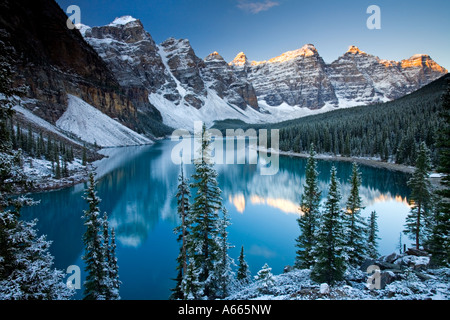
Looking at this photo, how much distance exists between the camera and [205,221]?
12312 mm

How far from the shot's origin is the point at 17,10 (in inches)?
3393

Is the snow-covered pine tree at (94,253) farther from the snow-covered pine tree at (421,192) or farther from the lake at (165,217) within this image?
the snow-covered pine tree at (421,192)

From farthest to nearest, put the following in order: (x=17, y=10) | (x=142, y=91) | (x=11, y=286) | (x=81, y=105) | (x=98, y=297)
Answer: (x=142, y=91) < (x=81, y=105) < (x=17, y=10) < (x=98, y=297) < (x=11, y=286)

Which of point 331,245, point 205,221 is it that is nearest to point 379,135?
point 331,245


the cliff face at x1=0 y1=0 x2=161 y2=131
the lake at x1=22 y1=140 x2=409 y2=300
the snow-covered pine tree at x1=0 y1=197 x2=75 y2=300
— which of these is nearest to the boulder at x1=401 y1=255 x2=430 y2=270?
the lake at x1=22 y1=140 x2=409 y2=300

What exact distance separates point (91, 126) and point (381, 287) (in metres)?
104

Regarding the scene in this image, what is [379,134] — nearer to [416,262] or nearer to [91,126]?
[416,262]

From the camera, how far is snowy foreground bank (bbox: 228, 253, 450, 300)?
25.1ft

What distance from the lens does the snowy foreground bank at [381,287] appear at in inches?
301

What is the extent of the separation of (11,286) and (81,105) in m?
110

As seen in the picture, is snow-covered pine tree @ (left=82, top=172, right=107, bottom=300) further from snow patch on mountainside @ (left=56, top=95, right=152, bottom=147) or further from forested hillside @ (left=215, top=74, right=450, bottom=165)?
snow patch on mountainside @ (left=56, top=95, right=152, bottom=147)

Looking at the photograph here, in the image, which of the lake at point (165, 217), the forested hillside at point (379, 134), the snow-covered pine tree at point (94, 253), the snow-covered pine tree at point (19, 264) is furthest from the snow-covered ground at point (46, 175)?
the forested hillside at point (379, 134)

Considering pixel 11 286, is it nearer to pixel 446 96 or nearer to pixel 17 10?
pixel 446 96

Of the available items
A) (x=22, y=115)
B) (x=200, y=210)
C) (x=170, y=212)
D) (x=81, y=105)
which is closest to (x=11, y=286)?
(x=200, y=210)
